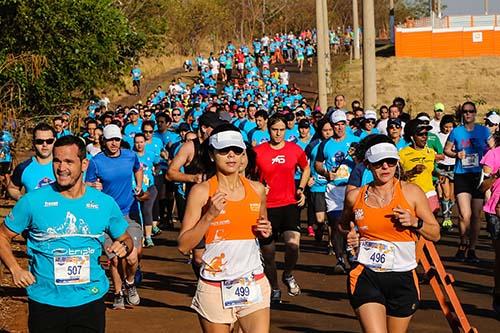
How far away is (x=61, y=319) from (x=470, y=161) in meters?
8.77

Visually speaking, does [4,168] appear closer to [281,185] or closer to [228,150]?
[281,185]

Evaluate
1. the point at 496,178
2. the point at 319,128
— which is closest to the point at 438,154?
the point at 319,128

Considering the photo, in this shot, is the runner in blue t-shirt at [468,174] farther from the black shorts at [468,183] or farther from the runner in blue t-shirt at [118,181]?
the runner in blue t-shirt at [118,181]

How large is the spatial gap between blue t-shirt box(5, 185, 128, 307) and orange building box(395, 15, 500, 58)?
2325 inches

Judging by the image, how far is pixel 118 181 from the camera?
40.7ft

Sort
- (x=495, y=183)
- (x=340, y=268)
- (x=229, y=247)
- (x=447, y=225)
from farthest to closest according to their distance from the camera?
1. (x=447, y=225)
2. (x=340, y=268)
3. (x=495, y=183)
4. (x=229, y=247)

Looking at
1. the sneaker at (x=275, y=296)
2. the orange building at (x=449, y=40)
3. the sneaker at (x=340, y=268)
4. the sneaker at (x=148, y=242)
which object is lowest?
the sneaker at (x=148, y=242)

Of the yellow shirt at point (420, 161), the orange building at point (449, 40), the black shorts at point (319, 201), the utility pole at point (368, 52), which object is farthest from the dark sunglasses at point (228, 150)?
the orange building at point (449, 40)

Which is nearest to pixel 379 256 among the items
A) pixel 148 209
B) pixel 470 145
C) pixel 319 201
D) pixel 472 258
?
pixel 472 258

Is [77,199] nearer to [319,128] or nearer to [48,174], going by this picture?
[48,174]

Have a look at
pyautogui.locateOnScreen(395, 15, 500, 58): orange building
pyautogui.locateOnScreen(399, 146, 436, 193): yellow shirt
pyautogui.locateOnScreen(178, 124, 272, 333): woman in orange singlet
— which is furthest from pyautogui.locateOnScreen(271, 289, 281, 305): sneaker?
pyautogui.locateOnScreen(395, 15, 500, 58): orange building

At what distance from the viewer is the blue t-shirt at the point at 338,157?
14.3 metres

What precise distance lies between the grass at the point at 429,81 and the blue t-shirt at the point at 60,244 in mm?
43072

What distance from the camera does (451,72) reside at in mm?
58938
